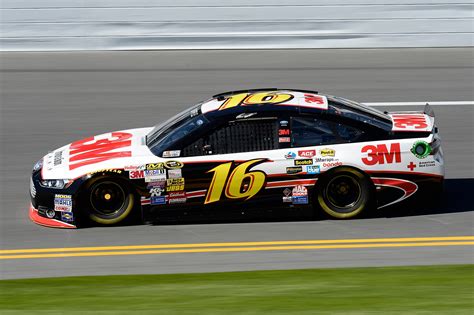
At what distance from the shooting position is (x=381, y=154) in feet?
35.4

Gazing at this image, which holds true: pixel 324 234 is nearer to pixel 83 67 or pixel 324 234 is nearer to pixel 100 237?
pixel 100 237

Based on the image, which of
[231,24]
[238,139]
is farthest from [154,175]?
[231,24]

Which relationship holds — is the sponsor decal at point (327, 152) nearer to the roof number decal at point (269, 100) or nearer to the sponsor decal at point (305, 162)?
the sponsor decal at point (305, 162)

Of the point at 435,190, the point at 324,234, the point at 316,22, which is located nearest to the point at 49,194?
the point at 324,234

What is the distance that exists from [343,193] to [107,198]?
2.53 m

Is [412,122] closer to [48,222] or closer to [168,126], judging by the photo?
[168,126]

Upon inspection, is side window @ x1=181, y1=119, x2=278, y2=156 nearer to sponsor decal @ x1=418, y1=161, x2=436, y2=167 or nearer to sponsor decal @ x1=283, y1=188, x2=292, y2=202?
sponsor decal @ x1=283, y1=188, x2=292, y2=202

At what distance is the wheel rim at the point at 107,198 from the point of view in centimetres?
1077

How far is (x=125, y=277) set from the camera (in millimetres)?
9195

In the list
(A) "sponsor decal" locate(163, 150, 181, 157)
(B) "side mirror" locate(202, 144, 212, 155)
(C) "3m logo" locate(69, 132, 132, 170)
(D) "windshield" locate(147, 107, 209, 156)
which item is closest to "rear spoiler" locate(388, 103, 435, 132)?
(B) "side mirror" locate(202, 144, 212, 155)

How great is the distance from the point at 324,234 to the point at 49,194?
2.96 metres

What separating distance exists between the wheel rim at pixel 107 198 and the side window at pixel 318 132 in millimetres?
1929

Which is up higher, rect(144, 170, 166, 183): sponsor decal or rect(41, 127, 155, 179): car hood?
rect(41, 127, 155, 179): car hood

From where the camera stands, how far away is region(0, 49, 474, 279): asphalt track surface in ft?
32.5
